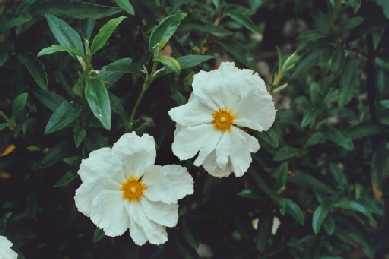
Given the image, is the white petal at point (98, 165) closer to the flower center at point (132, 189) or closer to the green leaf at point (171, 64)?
the flower center at point (132, 189)

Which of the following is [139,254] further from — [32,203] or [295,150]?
[295,150]

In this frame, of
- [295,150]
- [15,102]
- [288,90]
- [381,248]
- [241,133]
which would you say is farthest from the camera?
[288,90]

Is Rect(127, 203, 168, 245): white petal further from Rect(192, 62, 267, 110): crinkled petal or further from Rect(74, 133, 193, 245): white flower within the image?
Rect(192, 62, 267, 110): crinkled petal

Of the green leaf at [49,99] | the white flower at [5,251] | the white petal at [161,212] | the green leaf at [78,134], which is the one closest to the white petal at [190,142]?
the white petal at [161,212]

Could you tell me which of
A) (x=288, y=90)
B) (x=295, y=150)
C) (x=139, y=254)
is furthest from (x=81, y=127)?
(x=288, y=90)

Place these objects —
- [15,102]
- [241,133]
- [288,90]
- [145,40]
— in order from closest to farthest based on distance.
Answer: [241,133]
[15,102]
[145,40]
[288,90]
